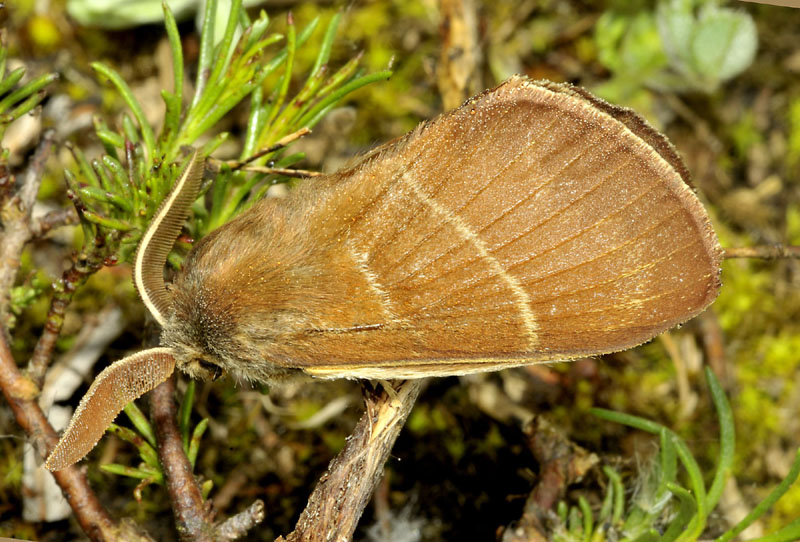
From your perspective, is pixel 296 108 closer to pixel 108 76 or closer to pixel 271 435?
pixel 108 76

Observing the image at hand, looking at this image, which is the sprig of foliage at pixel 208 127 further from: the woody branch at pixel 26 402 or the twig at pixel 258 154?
the woody branch at pixel 26 402

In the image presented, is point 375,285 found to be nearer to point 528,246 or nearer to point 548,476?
point 528,246

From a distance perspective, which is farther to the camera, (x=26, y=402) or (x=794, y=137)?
(x=794, y=137)

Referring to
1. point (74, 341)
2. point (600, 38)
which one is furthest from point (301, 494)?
point (600, 38)

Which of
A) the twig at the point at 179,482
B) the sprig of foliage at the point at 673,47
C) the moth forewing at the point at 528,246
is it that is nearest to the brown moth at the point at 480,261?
the moth forewing at the point at 528,246

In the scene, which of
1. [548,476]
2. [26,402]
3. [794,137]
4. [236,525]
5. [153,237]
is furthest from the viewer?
[794,137]

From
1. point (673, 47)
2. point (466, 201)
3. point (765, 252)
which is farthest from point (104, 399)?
point (673, 47)

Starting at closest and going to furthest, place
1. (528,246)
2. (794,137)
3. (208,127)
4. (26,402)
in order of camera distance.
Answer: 1. (528,246)
2. (26,402)
3. (208,127)
4. (794,137)
